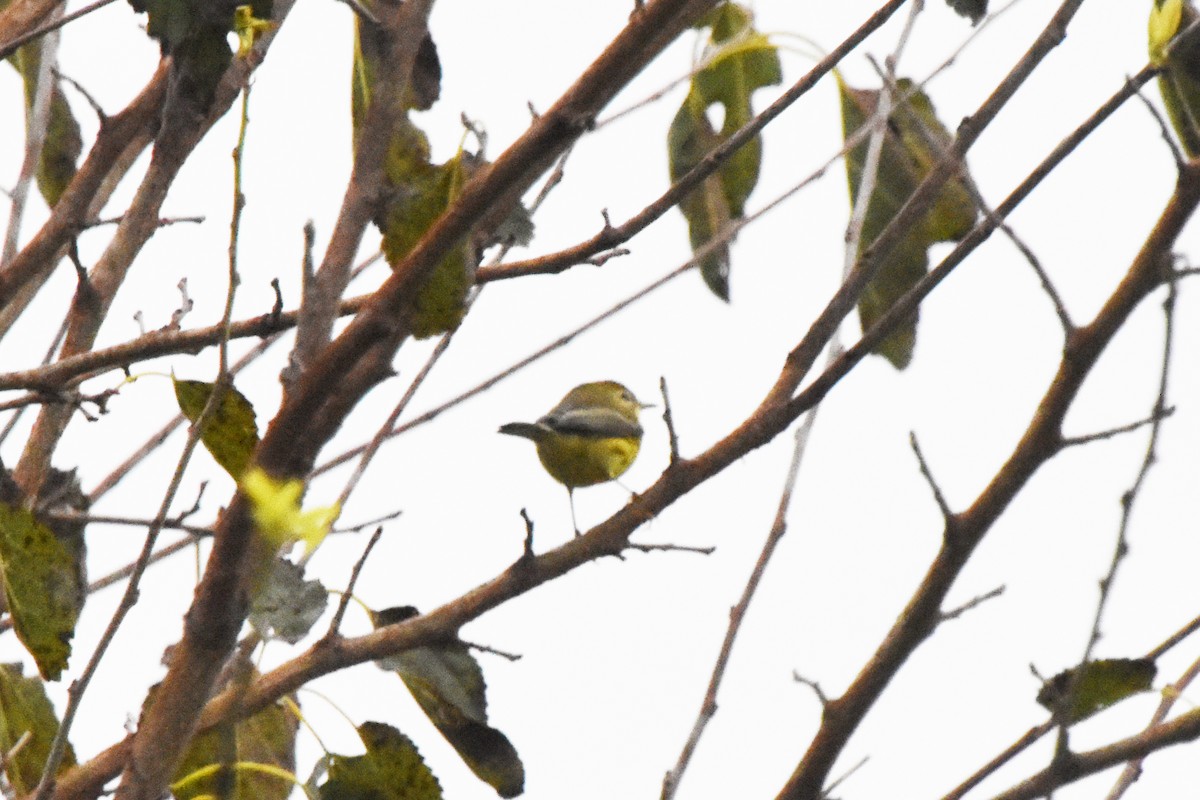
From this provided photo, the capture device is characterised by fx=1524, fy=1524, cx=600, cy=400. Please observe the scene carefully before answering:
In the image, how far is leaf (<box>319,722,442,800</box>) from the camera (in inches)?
64.6

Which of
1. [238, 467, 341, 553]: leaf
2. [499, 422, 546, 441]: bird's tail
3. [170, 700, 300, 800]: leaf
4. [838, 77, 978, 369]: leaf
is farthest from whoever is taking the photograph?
[499, 422, 546, 441]: bird's tail

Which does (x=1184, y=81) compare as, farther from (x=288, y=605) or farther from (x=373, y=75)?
(x=288, y=605)

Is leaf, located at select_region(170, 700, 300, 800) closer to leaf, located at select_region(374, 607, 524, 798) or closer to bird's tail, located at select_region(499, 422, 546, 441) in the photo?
leaf, located at select_region(374, 607, 524, 798)

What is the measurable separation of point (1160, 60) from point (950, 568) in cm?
55

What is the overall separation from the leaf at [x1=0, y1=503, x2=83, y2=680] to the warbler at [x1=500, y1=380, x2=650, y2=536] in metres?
2.05

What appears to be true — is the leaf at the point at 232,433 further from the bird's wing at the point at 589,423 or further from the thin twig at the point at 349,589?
the bird's wing at the point at 589,423

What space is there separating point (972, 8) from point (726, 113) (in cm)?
66

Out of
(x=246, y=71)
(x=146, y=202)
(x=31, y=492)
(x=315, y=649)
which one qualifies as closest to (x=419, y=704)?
(x=315, y=649)

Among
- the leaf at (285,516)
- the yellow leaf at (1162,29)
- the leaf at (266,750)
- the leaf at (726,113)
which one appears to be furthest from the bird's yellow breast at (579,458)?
the leaf at (285,516)

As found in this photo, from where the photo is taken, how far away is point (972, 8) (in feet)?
5.44

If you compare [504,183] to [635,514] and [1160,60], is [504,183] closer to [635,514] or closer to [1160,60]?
[635,514]

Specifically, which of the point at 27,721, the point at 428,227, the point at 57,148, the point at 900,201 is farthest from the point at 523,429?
the point at 428,227

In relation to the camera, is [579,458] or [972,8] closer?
[972,8]

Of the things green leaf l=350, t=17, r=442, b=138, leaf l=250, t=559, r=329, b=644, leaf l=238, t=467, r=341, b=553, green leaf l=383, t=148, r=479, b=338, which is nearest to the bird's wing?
green leaf l=350, t=17, r=442, b=138
